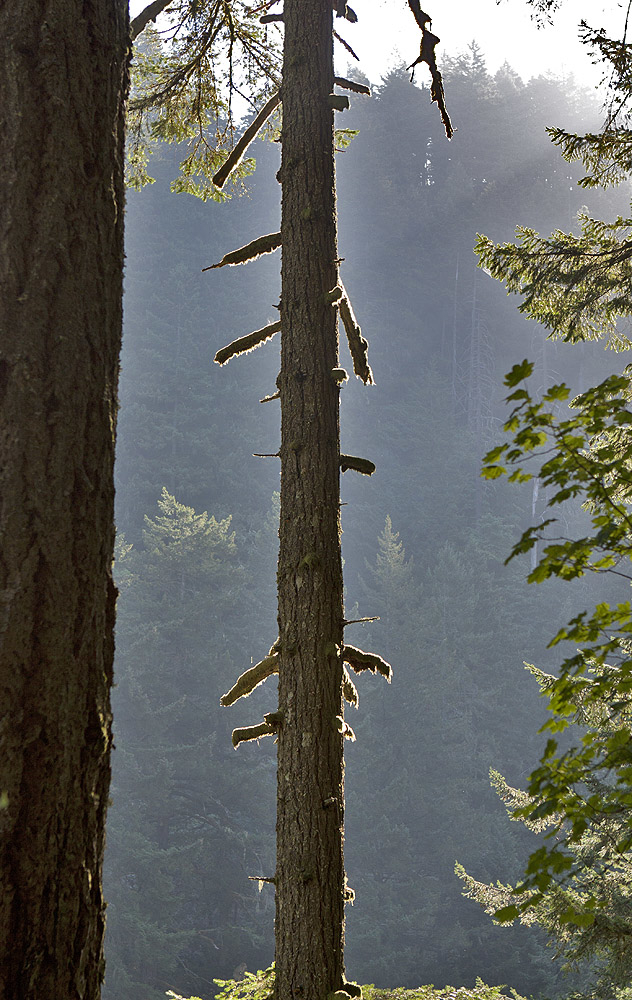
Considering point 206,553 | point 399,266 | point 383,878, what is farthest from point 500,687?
point 399,266

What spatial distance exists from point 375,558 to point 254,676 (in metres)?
25.4

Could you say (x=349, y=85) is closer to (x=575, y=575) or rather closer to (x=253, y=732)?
(x=253, y=732)

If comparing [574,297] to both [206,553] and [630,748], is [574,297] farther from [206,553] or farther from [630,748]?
[206,553]

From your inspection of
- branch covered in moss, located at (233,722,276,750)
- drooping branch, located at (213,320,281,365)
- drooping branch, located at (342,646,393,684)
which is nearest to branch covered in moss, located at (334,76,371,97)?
drooping branch, located at (213,320,281,365)

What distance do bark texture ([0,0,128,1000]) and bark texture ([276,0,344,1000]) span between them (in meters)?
1.76

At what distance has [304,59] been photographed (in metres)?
3.58

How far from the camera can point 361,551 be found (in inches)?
1134

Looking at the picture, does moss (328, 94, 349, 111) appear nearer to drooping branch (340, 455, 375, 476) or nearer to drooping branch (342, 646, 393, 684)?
drooping branch (340, 455, 375, 476)

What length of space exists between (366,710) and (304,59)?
1886cm

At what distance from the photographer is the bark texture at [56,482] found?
104 cm

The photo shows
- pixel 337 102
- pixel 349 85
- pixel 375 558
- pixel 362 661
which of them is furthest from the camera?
pixel 375 558

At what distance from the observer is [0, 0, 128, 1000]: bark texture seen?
1.04 m

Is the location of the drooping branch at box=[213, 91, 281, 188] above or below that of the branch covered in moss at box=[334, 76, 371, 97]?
below

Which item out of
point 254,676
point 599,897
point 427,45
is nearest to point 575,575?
point 254,676
